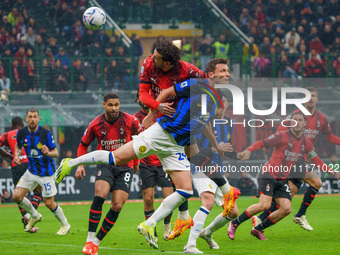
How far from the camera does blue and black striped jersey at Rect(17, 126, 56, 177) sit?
12258 millimetres

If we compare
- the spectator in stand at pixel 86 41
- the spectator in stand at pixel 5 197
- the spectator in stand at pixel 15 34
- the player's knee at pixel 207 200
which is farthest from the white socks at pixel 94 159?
the spectator in stand at pixel 15 34

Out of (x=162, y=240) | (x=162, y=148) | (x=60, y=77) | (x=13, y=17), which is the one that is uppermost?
(x=13, y=17)

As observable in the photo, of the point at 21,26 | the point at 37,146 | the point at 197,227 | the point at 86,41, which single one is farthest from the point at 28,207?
the point at 21,26

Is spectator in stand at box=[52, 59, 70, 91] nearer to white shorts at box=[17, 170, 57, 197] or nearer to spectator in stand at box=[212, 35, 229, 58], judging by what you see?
spectator in stand at box=[212, 35, 229, 58]

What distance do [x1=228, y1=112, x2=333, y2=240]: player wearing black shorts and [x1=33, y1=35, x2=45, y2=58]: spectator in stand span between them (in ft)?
49.7

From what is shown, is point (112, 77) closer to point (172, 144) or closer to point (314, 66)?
point (314, 66)

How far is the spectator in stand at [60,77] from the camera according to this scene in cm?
2241

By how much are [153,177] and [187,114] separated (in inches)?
120

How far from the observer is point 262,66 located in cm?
2383

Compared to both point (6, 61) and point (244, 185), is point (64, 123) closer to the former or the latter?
point (6, 61)

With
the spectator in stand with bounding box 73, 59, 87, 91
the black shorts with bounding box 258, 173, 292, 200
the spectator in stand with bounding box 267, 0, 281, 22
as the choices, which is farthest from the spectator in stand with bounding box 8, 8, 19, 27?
the black shorts with bounding box 258, 173, 292, 200

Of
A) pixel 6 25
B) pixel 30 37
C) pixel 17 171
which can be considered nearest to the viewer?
pixel 17 171

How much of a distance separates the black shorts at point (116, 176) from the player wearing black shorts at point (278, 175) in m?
1.83

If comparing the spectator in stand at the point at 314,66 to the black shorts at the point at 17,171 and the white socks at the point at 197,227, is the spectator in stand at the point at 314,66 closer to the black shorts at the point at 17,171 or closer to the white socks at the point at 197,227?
the black shorts at the point at 17,171
